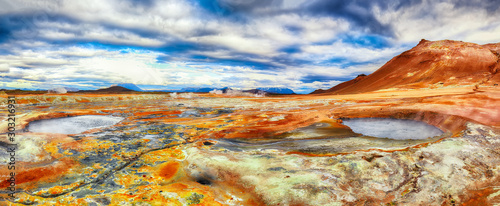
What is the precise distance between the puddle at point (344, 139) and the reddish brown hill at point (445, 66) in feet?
187

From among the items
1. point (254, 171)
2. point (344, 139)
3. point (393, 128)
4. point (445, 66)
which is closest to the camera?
point (254, 171)

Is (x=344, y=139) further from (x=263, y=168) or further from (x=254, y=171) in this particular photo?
(x=254, y=171)

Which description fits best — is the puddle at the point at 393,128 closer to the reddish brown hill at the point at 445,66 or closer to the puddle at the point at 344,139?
the puddle at the point at 344,139

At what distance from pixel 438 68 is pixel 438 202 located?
86386 mm

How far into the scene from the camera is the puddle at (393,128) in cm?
1636

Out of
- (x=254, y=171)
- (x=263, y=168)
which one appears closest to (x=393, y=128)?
(x=263, y=168)

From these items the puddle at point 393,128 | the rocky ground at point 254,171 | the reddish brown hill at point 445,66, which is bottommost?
the rocky ground at point 254,171

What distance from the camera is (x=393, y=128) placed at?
755 inches

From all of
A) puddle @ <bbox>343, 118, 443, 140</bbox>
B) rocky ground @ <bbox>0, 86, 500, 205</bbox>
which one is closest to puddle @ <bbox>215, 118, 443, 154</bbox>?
puddle @ <bbox>343, 118, 443, 140</bbox>

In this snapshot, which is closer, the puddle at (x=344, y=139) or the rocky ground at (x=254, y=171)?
the rocky ground at (x=254, y=171)

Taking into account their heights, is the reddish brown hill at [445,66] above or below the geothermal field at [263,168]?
above

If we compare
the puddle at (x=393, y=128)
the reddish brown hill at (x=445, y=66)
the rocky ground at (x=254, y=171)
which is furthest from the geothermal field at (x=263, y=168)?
the reddish brown hill at (x=445, y=66)

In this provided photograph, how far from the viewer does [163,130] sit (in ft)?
63.6

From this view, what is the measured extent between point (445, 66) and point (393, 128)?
74093mm
